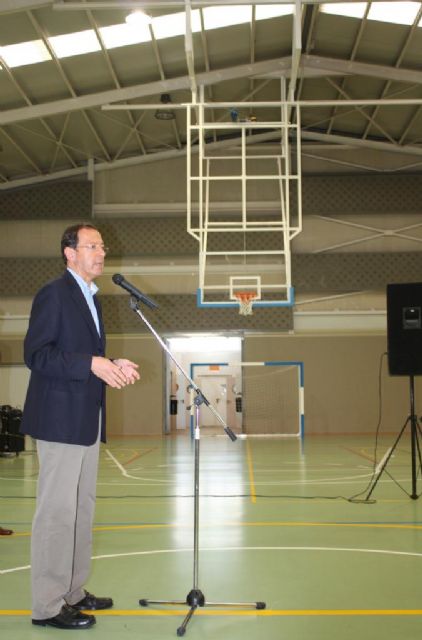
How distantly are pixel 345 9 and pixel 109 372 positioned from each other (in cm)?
1293

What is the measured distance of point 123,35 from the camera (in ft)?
44.7

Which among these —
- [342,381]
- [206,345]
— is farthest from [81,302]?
[206,345]

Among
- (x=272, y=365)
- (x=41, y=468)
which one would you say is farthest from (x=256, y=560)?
(x=272, y=365)

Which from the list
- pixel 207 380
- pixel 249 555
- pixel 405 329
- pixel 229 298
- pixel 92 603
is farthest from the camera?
pixel 207 380

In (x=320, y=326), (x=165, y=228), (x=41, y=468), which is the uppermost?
(x=165, y=228)

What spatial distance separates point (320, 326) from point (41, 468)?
16875 mm

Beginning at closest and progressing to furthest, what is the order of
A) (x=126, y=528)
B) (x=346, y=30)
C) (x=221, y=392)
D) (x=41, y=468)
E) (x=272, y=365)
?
(x=41, y=468) < (x=126, y=528) < (x=346, y=30) < (x=272, y=365) < (x=221, y=392)

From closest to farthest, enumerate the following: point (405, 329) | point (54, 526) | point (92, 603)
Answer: point (54, 526)
point (92, 603)
point (405, 329)

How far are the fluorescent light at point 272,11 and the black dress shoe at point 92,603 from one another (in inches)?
500

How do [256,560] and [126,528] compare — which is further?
[126,528]

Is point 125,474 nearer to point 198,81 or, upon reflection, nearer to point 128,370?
point 128,370

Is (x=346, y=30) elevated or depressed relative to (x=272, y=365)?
elevated

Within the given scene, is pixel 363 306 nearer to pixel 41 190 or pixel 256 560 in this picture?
pixel 41 190

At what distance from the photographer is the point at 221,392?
22.6 m
